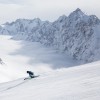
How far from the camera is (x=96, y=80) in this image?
11.2 meters

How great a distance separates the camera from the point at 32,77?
60.7 feet

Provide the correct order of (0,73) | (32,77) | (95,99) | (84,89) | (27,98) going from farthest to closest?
(0,73) < (32,77) < (27,98) < (84,89) < (95,99)

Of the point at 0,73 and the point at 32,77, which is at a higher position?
the point at 32,77

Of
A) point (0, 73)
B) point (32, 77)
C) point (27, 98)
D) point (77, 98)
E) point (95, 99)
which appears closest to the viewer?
point (95, 99)

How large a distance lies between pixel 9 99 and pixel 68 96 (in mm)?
2691

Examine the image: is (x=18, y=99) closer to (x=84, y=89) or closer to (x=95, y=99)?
(x=84, y=89)

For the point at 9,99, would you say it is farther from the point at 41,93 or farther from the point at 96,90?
the point at 96,90

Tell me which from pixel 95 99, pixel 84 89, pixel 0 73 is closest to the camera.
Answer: pixel 95 99

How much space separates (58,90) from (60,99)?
1813 millimetres

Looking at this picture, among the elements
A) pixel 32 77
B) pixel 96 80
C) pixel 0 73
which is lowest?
pixel 0 73

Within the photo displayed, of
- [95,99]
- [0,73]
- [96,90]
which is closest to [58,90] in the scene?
[96,90]

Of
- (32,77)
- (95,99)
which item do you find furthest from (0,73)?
(95,99)

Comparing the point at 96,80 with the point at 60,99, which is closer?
the point at 60,99

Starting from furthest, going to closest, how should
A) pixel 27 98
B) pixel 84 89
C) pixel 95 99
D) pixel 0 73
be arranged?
pixel 0 73 → pixel 27 98 → pixel 84 89 → pixel 95 99
